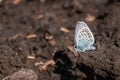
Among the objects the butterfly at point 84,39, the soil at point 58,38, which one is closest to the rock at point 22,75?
the soil at point 58,38

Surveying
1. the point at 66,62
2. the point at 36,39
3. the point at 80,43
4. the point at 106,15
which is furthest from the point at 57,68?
the point at 106,15

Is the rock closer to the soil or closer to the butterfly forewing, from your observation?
the soil

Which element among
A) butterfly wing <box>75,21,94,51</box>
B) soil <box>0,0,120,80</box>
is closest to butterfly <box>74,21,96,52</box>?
butterfly wing <box>75,21,94,51</box>

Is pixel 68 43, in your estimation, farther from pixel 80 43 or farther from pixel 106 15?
pixel 106 15

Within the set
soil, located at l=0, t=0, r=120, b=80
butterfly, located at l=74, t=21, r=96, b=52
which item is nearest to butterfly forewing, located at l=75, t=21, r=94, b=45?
butterfly, located at l=74, t=21, r=96, b=52

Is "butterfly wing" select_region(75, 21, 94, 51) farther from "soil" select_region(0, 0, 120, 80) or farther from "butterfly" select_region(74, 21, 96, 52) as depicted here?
"soil" select_region(0, 0, 120, 80)

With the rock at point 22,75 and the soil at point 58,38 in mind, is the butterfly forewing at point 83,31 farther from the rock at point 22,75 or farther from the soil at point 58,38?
the rock at point 22,75

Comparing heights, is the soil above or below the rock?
above

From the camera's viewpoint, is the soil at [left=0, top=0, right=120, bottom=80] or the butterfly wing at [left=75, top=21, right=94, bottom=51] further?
the butterfly wing at [left=75, top=21, right=94, bottom=51]

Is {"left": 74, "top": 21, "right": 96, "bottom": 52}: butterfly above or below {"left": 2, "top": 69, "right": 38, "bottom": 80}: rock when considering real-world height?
above

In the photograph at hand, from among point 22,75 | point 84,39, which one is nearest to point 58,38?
point 84,39
